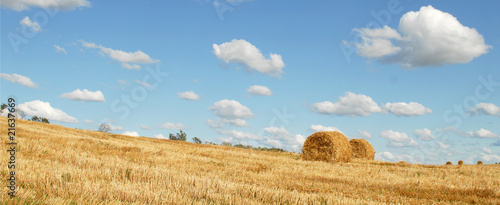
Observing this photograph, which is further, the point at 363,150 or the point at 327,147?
the point at 363,150

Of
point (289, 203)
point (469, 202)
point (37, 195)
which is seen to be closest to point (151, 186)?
point (37, 195)

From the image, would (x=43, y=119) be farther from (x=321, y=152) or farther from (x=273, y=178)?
(x=273, y=178)

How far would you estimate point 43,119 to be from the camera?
250 ft

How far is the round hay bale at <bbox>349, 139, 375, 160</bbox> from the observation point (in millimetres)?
27031

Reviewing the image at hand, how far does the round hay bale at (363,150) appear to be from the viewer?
2703cm

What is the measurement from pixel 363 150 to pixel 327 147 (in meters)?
7.01

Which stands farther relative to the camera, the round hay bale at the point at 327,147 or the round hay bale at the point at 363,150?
the round hay bale at the point at 363,150

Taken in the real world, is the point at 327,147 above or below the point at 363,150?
above

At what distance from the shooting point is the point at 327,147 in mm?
21531

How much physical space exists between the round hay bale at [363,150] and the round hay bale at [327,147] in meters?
5.26

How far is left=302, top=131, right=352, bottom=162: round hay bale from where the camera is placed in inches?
837

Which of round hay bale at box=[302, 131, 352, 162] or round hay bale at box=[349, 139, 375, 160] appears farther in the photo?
round hay bale at box=[349, 139, 375, 160]

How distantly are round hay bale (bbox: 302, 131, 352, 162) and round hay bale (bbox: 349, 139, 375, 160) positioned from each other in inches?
207

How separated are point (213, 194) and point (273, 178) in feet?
12.1
